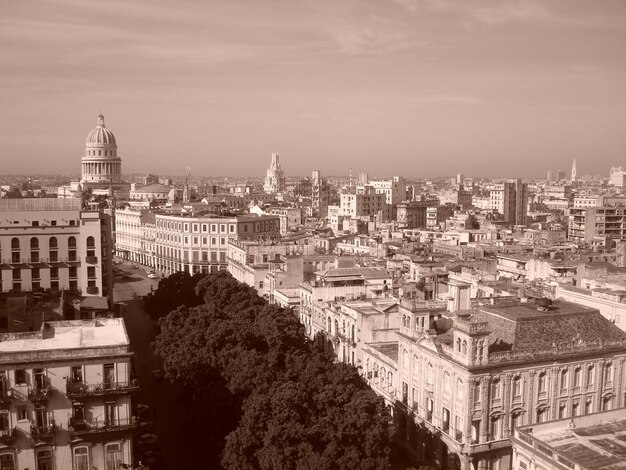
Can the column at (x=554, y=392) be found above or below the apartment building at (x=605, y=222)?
below

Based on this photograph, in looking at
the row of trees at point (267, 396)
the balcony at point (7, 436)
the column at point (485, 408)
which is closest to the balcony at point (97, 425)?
the balcony at point (7, 436)

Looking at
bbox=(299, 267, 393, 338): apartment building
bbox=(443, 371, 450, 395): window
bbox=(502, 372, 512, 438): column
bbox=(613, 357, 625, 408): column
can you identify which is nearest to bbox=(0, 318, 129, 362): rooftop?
bbox=(443, 371, 450, 395): window

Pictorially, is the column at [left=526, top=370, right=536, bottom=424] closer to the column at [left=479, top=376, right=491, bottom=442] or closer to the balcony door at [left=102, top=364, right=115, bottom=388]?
the column at [left=479, top=376, right=491, bottom=442]

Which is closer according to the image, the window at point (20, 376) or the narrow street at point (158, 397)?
the window at point (20, 376)

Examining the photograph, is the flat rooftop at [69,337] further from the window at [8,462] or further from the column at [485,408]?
the column at [485,408]

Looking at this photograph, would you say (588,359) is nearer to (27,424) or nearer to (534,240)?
(27,424)

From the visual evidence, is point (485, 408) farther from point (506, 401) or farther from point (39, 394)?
point (39, 394)

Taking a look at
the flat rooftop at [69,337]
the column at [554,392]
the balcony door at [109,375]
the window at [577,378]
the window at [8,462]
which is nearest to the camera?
the window at [8,462]

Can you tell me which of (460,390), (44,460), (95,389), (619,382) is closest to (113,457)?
(44,460)

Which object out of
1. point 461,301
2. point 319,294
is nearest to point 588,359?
point 461,301
